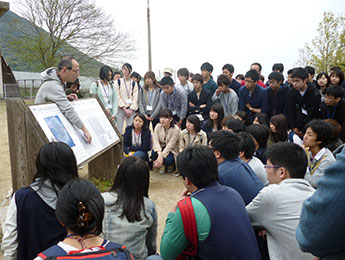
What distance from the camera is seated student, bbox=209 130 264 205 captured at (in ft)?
7.25

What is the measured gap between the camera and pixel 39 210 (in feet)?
5.98

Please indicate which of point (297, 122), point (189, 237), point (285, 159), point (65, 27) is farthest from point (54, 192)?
point (65, 27)

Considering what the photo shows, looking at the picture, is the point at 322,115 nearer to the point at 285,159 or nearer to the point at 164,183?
the point at 164,183

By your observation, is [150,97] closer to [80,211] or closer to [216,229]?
[216,229]

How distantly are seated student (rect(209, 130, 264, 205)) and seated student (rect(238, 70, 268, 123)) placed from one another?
130 inches

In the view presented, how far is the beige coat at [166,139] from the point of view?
210 inches

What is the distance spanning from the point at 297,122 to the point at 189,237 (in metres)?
4.16

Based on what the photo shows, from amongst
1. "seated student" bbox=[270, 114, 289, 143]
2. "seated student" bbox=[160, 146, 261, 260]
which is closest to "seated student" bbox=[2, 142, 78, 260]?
"seated student" bbox=[160, 146, 261, 260]

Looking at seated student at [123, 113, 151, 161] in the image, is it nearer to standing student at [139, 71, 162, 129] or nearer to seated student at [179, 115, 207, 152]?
seated student at [179, 115, 207, 152]

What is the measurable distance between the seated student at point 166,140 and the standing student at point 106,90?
153 centimetres

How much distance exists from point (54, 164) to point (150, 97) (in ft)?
15.5

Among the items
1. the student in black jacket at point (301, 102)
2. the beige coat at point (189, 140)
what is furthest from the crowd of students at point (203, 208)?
the beige coat at point (189, 140)

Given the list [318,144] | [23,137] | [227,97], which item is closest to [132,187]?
[23,137]

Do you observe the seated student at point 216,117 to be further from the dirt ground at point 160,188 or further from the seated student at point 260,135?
the seated student at point 260,135
